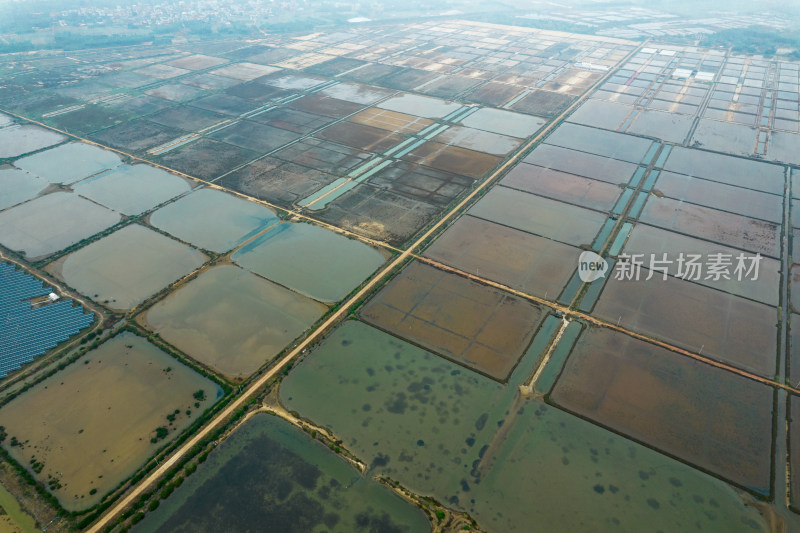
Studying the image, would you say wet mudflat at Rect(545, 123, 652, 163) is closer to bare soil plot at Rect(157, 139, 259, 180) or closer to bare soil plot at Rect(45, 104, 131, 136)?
bare soil plot at Rect(157, 139, 259, 180)

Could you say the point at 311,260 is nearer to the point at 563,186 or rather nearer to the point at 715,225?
the point at 563,186

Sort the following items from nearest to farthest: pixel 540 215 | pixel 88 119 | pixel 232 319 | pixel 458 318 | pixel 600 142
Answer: pixel 458 318
pixel 232 319
pixel 540 215
pixel 600 142
pixel 88 119

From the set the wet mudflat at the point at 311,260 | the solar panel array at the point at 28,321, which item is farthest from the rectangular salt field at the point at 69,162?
the wet mudflat at the point at 311,260

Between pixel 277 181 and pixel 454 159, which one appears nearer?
pixel 277 181

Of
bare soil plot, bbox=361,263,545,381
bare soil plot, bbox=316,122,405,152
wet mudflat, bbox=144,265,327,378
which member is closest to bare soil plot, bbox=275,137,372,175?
bare soil plot, bbox=316,122,405,152

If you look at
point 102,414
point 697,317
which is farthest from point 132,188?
point 697,317

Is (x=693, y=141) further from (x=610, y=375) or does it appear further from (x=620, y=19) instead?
(x=620, y=19)

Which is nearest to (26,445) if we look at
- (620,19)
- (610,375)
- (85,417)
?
(85,417)
